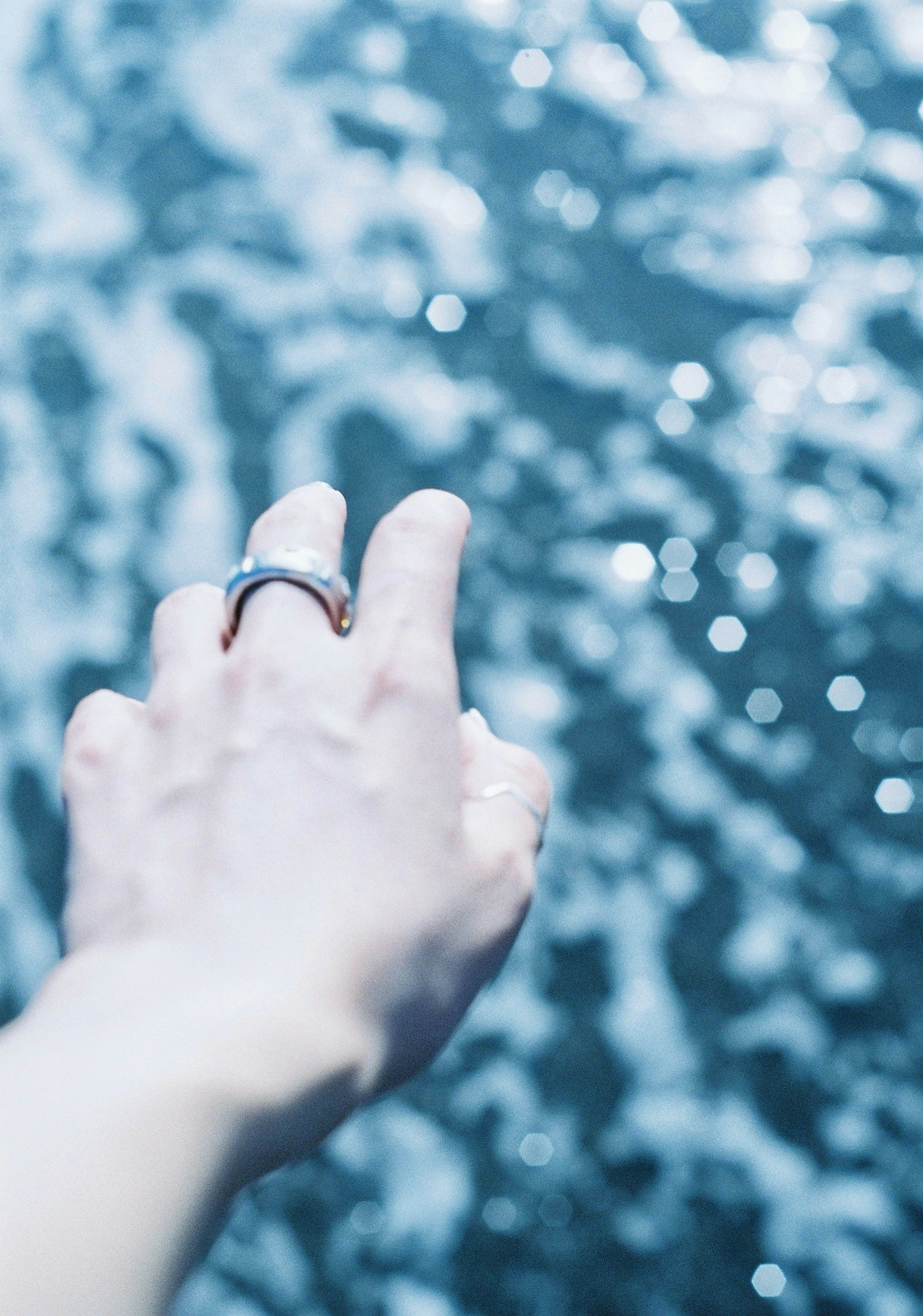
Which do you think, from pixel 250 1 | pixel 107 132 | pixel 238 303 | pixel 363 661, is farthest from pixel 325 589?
pixel 250 1

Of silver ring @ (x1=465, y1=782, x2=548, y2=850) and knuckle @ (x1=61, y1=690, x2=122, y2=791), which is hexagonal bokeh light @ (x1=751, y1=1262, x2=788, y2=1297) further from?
knuckle @ (x1=61, y1=690, x2=122, y2=791)

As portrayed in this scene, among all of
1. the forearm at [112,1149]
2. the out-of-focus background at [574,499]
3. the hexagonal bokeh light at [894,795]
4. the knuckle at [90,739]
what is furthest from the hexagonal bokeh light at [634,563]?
the forearm at [112,1149]

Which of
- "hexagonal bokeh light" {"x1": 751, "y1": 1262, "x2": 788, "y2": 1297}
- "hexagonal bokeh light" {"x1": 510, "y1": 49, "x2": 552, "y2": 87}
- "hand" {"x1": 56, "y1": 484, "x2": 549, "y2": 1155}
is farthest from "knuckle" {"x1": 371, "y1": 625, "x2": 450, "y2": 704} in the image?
"hexagonal bokeh light" {"x1": 510, "y1": 49, "x2": 552, "y2": 87}

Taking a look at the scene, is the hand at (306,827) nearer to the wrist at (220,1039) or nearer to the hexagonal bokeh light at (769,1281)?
the wrist at (220,1039)

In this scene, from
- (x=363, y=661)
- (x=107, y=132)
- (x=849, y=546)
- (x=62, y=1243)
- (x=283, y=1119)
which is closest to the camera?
(x=62, y=1243)

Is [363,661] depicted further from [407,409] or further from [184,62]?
[184,62]

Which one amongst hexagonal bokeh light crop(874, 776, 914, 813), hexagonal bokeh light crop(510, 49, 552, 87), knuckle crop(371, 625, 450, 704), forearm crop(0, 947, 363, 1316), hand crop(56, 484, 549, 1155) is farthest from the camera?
hexagonal bokeh light crop(510, 49, 552, 87)

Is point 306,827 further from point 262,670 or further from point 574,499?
point 574,499
